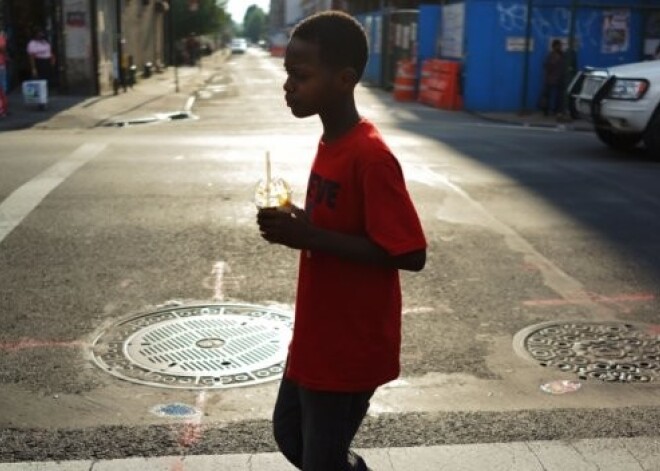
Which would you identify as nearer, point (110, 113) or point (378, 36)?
point (110, 113)

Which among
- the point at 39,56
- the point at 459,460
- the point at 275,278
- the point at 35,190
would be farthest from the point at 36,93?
the point at 459,460

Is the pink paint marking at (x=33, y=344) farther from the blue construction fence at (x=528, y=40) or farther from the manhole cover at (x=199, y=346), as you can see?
the blue construction fence at (x=528, y=40)

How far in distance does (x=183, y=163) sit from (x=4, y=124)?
6.75 m

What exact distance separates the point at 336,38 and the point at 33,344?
10.6 feet

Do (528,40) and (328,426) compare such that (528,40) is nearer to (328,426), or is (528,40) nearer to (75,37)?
(75,37)

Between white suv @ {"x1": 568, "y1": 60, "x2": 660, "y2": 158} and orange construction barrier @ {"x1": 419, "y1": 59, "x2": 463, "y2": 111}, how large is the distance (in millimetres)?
9156

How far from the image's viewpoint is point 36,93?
61.9 feet

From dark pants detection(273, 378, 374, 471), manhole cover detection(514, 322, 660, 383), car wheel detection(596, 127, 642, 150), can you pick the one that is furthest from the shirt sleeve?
car wheel detection(596, 127, 642, 150)

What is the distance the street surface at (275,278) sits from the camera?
390 cm

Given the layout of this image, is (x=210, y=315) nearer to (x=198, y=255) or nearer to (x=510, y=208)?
(x=198, y=255)

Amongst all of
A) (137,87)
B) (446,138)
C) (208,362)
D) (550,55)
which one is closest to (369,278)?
(208,362)

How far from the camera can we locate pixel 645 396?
4273 millimetres

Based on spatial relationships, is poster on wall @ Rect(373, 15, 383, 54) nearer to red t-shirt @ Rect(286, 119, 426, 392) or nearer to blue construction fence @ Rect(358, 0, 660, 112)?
blue construction fence @ Rect(358, 0, 660, 112)

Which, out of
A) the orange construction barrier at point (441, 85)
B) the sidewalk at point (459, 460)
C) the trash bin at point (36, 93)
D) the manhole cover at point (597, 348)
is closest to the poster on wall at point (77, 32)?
the trash bin at point (36, 93)
